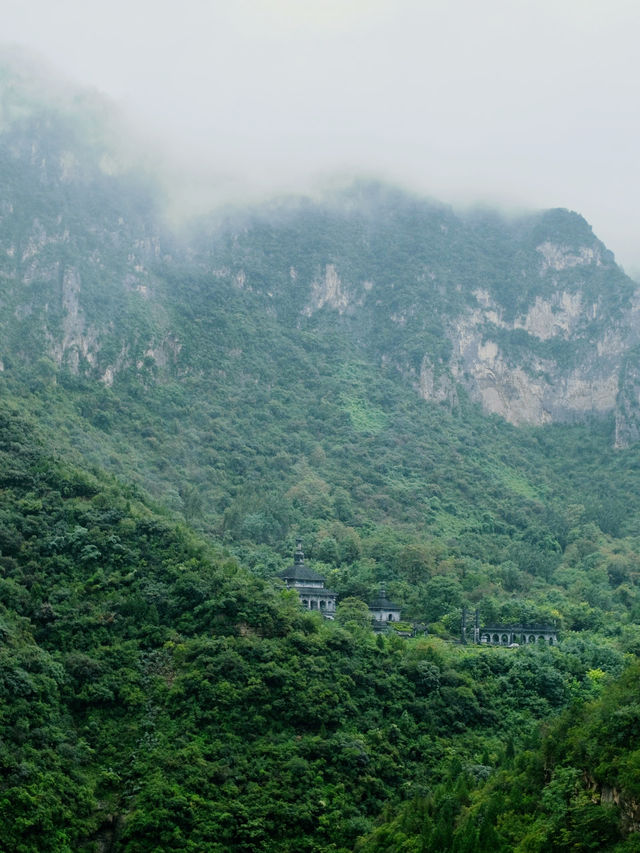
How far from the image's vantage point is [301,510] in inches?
3477

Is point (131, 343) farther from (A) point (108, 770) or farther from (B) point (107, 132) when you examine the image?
(A) point (108, 770)

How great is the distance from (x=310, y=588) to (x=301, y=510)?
22070 mm

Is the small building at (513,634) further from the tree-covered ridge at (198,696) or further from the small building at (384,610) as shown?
the small building at (384,610)

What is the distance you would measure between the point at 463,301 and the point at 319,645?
78248 millimetres

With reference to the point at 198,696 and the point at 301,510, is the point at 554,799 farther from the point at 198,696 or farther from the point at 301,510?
the point at 301,510

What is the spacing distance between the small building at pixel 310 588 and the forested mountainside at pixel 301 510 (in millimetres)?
1418

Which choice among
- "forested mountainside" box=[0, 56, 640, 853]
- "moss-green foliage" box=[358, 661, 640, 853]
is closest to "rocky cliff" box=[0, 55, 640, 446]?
"forested mountainside" box=[0, 56, 640, 853]

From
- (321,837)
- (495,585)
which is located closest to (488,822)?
(321,837)

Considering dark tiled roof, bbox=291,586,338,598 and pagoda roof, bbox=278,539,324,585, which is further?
pagoda roof, bbox=278,539,324,585

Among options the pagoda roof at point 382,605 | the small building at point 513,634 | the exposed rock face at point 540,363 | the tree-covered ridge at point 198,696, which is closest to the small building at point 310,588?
the pagoda roof at point 382,605

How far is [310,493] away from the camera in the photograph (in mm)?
91250

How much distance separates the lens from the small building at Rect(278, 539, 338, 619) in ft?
215

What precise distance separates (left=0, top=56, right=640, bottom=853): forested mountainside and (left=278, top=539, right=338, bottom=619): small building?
1.42m

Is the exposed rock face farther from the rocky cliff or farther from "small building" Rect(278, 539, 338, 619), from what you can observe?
"small building" Rect(278, 539, 338, 619)
